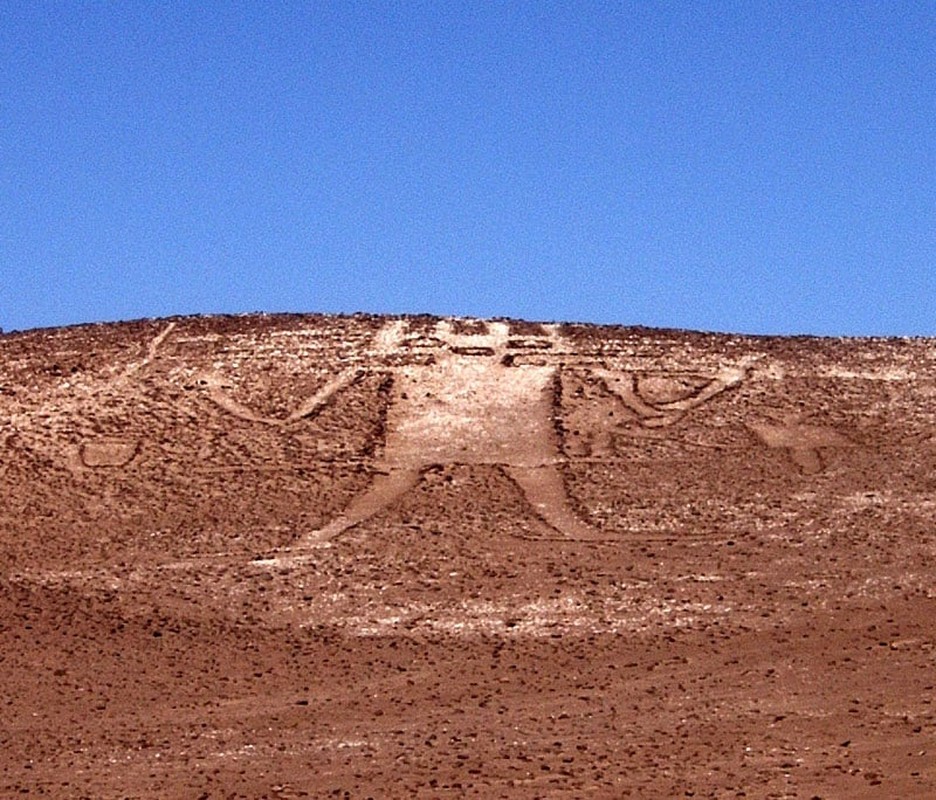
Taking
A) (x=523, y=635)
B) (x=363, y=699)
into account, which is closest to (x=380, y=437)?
(x=523, y=635)

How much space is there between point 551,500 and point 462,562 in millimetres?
2261

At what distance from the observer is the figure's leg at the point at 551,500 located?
21.7 m

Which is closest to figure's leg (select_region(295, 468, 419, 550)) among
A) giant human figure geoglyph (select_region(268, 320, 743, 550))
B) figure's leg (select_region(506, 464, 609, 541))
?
giant human figure geoglyph (select_region(268, 320, 743, 550))

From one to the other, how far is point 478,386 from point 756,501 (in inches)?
209

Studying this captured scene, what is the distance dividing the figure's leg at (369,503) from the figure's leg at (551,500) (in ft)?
4.49

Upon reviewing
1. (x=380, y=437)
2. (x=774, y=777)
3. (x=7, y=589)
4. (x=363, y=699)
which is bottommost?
(x=774, y=777)

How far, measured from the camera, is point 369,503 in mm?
22641

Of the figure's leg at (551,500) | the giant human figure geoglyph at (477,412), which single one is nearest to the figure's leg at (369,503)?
the giant human figure geoglyph at (477,412)

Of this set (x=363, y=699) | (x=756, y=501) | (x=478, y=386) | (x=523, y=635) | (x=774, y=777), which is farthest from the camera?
(x=478, y=386)

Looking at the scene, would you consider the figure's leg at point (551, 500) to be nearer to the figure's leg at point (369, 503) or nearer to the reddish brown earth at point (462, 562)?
the reddish brown earth at point (462, 562)

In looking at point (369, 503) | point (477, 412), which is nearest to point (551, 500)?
point (369, 503)

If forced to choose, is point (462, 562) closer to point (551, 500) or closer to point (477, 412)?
point (551, 500)

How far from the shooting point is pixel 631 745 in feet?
48.6

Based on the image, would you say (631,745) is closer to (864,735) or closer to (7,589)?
(864,735)
